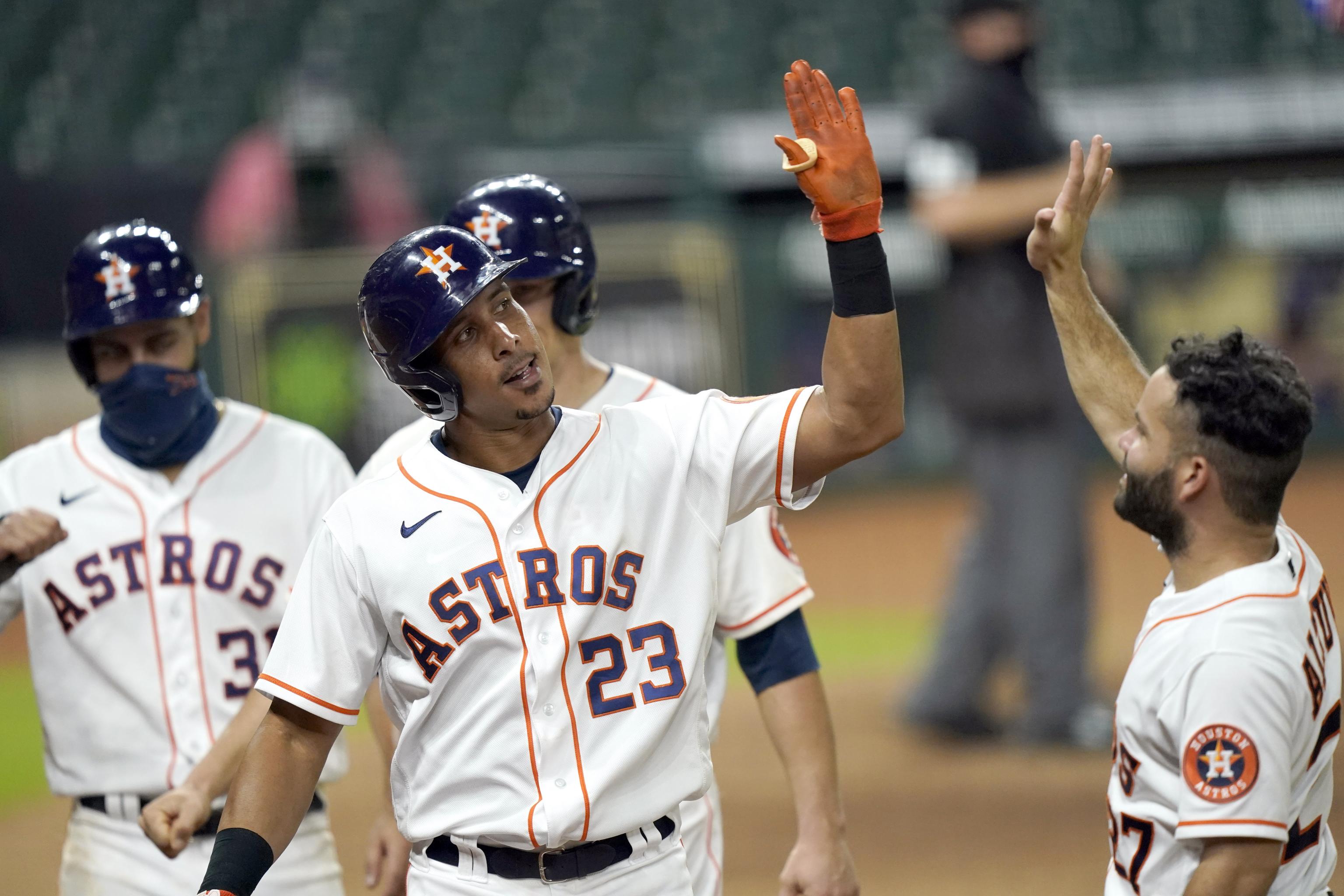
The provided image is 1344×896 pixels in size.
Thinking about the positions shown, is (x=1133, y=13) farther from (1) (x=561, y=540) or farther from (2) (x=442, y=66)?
(1) (x=561, y=540)

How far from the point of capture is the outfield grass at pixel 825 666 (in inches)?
261

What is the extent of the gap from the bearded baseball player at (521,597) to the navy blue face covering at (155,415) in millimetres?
787

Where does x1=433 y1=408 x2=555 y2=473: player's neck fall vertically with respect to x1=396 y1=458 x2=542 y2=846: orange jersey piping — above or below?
above

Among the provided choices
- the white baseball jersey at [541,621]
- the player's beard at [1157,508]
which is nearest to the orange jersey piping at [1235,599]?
the player's beard at [1157,508]

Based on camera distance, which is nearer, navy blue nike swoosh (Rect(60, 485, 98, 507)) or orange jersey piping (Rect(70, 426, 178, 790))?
orange jersey piping (Rect(70, 426, 178, 790))

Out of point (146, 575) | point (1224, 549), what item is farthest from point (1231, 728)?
point (146, 575)

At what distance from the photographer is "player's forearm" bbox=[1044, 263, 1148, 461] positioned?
2.75 meters

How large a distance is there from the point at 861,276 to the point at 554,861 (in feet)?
3.46

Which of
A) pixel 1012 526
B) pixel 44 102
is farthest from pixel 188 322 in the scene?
pixel 44 102

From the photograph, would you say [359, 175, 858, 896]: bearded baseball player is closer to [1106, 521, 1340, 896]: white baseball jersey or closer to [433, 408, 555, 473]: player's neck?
[433, 408, 555, 473]: player's neck

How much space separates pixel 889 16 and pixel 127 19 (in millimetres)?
7093

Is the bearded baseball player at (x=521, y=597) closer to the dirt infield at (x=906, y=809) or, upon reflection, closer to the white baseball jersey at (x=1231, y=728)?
the white baseball jersey at (x=1231, y=728)

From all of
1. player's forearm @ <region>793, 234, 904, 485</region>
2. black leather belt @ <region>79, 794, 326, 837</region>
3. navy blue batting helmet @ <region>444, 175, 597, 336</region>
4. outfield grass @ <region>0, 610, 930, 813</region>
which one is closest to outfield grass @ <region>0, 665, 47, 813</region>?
outfield grass @ <region>0, 610, 930, 813</region>

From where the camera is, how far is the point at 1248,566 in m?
2.26
